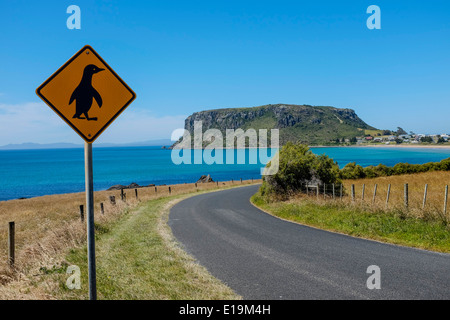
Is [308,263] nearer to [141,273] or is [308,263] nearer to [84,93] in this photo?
[141,273]

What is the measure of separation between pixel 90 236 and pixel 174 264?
524 cm

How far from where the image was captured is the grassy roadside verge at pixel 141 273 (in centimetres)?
605

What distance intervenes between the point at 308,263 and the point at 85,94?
7.27 meters

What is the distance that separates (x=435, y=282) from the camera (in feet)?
22.7

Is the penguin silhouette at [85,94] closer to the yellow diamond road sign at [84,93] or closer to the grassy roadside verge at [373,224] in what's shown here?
the yellow diamond road sign at [84,93]

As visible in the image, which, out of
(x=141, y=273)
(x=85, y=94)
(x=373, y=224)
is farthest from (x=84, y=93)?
(x=373, y=224)

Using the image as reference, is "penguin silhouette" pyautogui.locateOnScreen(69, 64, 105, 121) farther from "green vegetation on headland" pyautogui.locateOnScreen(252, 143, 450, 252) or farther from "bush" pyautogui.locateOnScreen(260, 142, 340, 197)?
"bush" pyautogui.locateOnScreen(260, 142, 340, 197)

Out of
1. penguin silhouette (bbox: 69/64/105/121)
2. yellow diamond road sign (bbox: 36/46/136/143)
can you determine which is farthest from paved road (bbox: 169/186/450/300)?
penguin silhouette (bbox: 69/64/105/121)

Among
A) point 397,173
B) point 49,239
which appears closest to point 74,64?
point 49,239

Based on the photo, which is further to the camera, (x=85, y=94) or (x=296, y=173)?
(x=296, y=173)

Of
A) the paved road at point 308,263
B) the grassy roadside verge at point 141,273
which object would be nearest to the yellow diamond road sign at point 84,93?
the grassy roadside verge at point 141,273

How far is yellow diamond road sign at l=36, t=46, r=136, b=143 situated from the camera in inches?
142

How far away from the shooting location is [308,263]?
8711 mm
